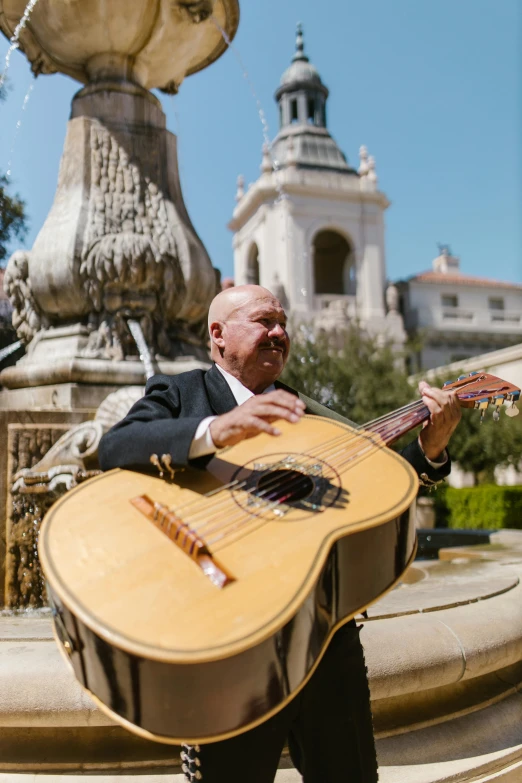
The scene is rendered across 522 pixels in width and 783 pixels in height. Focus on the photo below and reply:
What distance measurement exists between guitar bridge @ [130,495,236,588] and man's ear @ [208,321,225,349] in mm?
613

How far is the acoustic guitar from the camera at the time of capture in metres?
1.24

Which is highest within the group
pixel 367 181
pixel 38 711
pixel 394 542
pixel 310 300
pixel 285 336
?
pixel 367 181

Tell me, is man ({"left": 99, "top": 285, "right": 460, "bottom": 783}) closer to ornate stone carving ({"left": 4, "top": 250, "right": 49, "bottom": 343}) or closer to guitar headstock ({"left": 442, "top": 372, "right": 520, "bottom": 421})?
guitar headstock ({"left": 442, "top": 372, "right": 520, "bottom": 421})

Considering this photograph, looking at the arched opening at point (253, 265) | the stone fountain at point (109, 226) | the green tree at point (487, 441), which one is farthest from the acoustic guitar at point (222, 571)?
the arched opening at point (253, 265)

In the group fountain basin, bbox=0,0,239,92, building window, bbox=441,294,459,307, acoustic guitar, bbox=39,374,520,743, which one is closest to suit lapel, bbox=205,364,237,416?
acoustic guitar, bbox=39,374,520,743

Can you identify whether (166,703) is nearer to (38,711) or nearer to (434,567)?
(38,711)

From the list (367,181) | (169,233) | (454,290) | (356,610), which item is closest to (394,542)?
(356,610)

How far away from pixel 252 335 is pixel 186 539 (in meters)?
0.71

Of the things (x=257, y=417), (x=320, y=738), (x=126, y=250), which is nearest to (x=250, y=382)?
(x=257, y=417)

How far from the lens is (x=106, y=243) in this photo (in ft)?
15.7

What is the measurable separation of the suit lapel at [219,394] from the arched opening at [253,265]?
1692 inches

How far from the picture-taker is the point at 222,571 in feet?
4.50

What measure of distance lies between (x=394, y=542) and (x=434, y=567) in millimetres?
3712

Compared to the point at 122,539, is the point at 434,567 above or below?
below
